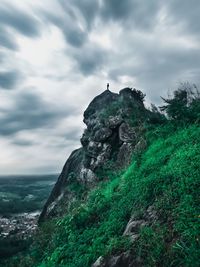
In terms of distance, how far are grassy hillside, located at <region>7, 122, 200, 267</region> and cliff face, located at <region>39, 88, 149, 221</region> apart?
9.61ft

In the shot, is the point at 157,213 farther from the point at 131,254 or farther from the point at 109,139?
the point at 109,139

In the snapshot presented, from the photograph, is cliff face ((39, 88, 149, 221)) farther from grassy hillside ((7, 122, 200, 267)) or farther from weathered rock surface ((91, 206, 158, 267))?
weathered rock surface ((91, 206, 158, 267))

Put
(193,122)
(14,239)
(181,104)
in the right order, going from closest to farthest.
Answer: (193,122) → (181,104) → (14,239)

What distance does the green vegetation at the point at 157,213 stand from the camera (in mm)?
5816

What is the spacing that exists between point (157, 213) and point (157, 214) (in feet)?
0.09

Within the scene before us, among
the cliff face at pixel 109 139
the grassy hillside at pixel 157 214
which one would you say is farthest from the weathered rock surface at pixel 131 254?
the cliff face at pixel 109 139

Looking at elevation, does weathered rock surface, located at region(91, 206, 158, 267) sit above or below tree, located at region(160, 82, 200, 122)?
below

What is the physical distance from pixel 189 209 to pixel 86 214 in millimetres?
4358

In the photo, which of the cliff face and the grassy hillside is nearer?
the grassy hillside

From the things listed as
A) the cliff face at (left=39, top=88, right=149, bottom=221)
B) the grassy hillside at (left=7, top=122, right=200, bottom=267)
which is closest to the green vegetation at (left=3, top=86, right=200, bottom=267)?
the grassy hillside at (left=7, top=122, right=200, bottom=267)

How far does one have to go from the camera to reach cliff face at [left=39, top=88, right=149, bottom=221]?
15967 mm

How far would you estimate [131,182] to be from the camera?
982cm

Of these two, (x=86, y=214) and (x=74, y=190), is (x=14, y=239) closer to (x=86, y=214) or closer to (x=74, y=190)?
(x=74, y=190)

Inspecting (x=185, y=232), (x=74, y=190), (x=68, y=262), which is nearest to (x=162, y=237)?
(x=185, y=232)
